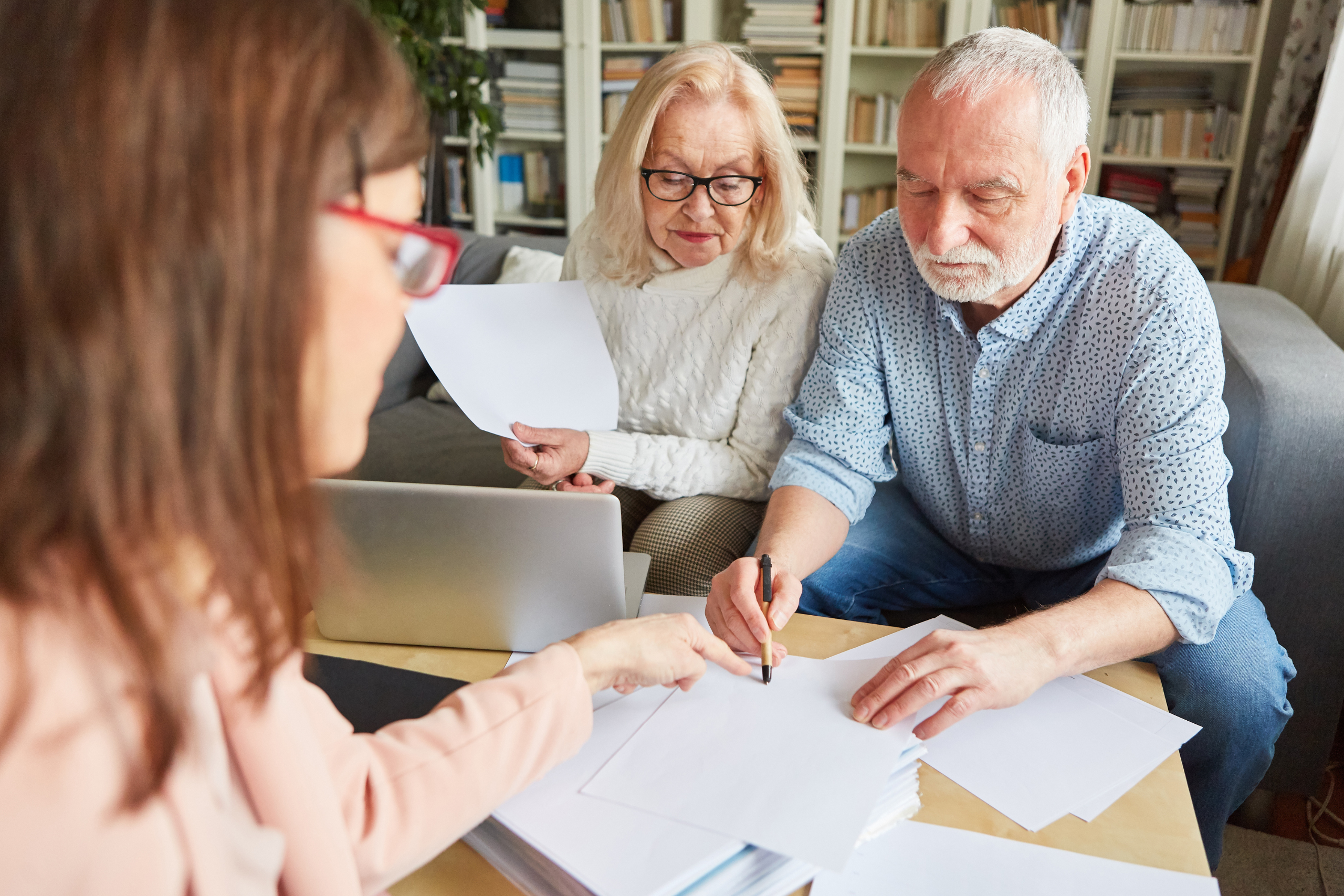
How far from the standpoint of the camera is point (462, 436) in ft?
7.65

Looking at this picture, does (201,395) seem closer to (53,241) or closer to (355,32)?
(53,241)

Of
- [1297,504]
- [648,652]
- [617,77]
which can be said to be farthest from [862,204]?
[648,652]

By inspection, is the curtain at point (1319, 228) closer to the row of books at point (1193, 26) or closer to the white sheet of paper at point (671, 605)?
the row of books at point (1193, 26)

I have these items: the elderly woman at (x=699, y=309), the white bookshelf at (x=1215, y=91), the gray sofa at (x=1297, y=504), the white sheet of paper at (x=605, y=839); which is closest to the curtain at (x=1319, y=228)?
the gray sofa at (x=1297, y=504)

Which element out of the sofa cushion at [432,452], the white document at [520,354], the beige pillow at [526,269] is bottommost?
the sofa cushion at [432,452]

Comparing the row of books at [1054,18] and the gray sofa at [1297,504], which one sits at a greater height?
the row of books at [1054,18]

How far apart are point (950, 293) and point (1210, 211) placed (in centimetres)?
291

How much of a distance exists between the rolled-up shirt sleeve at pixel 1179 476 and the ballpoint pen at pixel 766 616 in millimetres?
395

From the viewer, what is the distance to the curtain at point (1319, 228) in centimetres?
213

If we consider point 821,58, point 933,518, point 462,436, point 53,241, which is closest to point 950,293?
point 933,518

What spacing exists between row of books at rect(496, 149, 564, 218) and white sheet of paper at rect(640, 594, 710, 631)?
10.8 ft

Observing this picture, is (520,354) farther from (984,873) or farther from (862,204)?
(862,204)

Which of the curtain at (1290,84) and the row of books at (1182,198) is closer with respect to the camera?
the curtain at (1290,84)

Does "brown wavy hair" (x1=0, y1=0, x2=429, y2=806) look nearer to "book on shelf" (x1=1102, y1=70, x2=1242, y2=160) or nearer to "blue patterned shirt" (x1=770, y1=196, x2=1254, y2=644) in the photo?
"blue patterned shirt" (x1=770, y1=196, x2=1254, y2=644)
